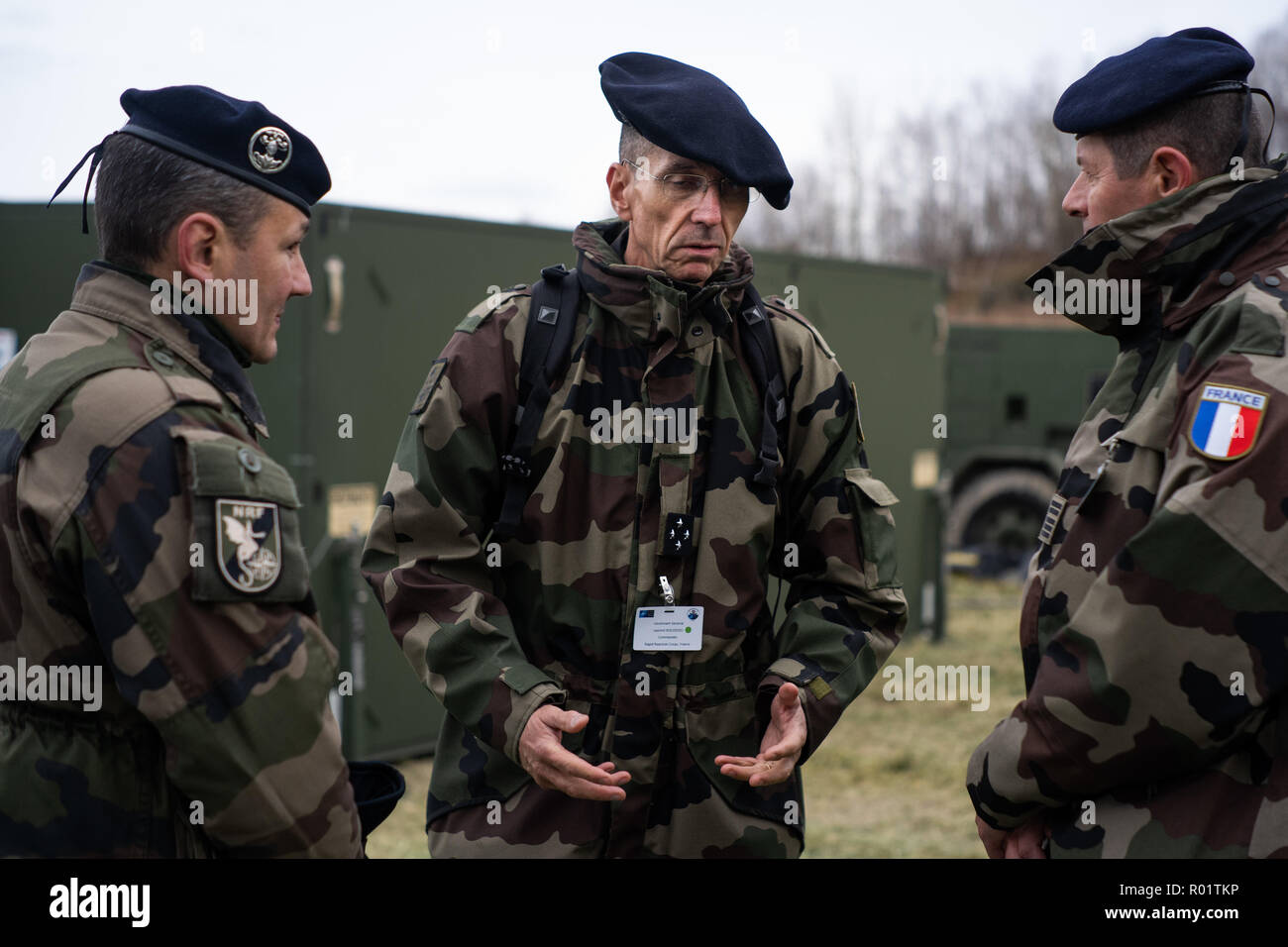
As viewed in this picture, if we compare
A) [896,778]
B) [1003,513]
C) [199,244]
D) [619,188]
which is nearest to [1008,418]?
[1003,513]

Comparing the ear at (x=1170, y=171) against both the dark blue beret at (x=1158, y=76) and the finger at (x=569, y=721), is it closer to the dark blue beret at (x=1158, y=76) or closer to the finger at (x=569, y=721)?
the dark blue beret at (x=1158, y=76)

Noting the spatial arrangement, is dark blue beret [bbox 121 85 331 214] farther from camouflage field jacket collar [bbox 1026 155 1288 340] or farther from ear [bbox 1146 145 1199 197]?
ear [bbox 1146 145 1199 197]

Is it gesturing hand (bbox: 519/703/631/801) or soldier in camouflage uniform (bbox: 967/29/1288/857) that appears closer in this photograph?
soldier in camouflage uniform (bbox: 967/29/1288/857)

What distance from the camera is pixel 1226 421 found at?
6.37 feet

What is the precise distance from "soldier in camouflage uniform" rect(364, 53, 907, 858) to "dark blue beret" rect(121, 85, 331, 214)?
1.84 ft

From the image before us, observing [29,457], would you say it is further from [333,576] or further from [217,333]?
[333,576]

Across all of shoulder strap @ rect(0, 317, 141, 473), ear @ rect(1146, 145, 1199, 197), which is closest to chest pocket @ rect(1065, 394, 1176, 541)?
ear @ rect(1146, 145, 1199, 197)

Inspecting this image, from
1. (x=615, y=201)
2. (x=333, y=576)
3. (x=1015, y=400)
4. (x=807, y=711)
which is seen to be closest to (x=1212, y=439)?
(x=807, y=711)

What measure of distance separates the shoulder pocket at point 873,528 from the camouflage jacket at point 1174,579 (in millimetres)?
380

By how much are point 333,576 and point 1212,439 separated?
448 cm

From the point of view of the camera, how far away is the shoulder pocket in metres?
2.60

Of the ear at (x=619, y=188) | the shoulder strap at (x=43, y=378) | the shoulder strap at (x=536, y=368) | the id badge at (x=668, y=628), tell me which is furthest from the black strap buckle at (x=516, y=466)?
the shoulder strap at (x=43, y=378)

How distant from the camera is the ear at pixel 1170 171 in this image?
2.24 meters

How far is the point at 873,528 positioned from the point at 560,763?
0.80 m
